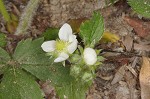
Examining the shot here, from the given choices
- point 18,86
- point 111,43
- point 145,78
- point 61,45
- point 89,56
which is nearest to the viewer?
point 89,56

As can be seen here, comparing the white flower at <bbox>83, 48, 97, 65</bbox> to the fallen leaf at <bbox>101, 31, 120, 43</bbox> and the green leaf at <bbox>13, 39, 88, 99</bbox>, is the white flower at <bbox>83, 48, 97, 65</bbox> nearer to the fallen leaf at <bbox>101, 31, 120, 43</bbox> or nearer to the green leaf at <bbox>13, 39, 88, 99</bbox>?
the green leaf at <bbox>13, 39, 88, 99</bbox>

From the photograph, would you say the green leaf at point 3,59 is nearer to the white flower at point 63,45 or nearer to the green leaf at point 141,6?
the white flower at point 63,45

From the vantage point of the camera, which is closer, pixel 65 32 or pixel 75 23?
pixel 65 32

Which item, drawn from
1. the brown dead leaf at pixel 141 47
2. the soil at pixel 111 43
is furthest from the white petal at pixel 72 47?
the brown dead leaf at pixel 141 47

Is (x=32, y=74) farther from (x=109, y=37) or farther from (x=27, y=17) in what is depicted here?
(x=109, y=37)

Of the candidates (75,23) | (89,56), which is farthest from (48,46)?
(75,23)

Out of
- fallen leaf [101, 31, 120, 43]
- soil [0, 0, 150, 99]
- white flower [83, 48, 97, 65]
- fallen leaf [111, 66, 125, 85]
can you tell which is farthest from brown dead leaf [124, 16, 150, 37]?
white flower [83, 48, 97, 65]

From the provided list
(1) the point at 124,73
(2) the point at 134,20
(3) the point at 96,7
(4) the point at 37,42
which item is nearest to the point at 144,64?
(1) the point at 124,73
